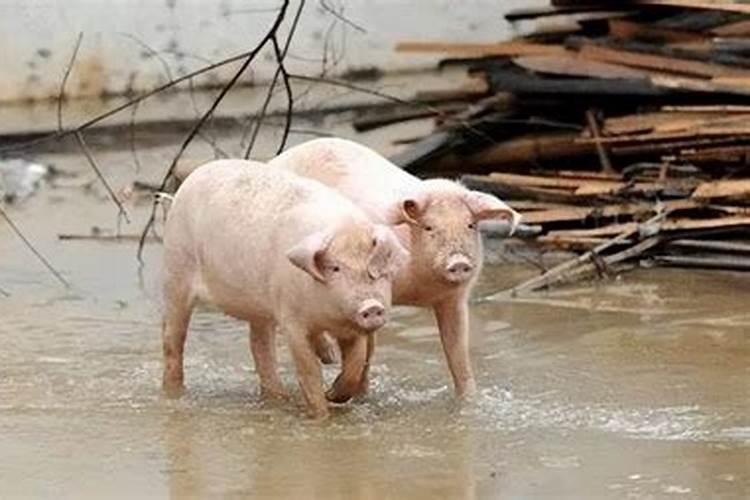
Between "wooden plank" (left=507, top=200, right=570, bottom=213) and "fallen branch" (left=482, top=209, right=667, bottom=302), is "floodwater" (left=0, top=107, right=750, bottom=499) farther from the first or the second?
"wooden plank" (left=507, top=200, right=570, bottom=213)

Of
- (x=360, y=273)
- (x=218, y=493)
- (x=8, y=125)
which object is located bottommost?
(x=8, y=125)

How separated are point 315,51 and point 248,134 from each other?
1.87 meters

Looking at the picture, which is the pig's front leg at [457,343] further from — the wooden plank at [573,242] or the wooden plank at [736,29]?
the wooden plank at [736,29]

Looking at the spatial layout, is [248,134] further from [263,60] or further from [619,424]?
[619,424]

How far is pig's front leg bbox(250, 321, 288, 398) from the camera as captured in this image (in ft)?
25.5

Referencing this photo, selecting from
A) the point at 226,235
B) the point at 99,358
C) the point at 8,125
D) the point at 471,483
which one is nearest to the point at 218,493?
the point at 471,483

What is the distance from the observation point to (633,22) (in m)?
11.9

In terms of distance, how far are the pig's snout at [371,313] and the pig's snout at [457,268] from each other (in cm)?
41

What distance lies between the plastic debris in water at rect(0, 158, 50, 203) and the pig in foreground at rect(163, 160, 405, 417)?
5.58 m

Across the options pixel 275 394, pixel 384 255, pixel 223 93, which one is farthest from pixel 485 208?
pixel 223 93

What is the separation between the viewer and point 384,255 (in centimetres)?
688

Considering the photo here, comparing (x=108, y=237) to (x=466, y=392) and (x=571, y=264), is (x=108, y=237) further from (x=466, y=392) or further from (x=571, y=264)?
(x=466, y=392)

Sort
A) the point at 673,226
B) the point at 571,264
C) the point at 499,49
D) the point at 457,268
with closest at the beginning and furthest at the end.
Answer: the point at 457,268
the point at 571,264
the point at 673,226
the point at 499,49

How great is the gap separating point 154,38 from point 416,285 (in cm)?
921
